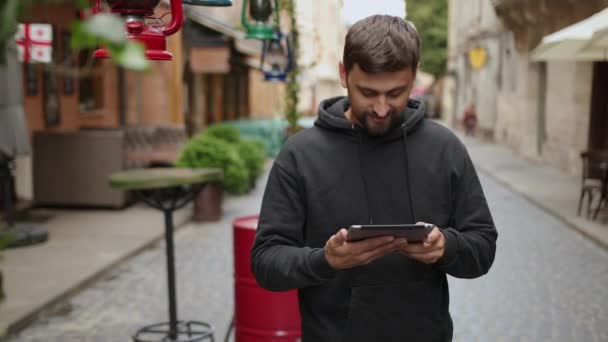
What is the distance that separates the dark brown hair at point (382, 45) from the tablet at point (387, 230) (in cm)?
42

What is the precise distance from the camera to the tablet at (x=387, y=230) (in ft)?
5.94

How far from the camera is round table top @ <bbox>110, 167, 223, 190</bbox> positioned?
202 inches

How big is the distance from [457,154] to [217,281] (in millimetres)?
5323

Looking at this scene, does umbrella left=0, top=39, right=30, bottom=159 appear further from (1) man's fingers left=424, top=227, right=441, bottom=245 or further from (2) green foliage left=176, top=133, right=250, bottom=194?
(1) man's fingers left=424, top=227, right=441, bottom=245

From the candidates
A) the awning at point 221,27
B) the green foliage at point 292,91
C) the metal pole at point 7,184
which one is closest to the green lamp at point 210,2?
the green foliage at point 292,91

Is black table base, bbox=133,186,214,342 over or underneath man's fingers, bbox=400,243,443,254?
underneath

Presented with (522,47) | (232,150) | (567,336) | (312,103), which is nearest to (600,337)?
(567,336)

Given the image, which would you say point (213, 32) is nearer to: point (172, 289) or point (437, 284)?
point (172, 289)

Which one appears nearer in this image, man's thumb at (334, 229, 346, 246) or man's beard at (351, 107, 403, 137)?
man's thumb at (334, 229, 346, 246)

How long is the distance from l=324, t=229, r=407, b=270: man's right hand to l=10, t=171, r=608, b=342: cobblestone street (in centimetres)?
383

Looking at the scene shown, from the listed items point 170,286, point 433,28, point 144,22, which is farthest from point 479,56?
point 144,22

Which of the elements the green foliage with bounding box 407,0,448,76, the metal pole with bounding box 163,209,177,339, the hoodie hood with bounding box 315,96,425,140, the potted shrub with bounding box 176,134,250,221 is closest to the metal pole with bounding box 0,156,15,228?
the potted shrub with bounding box 176,134,250,221

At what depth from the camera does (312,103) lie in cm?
4684

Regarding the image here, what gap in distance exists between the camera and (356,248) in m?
1.86
